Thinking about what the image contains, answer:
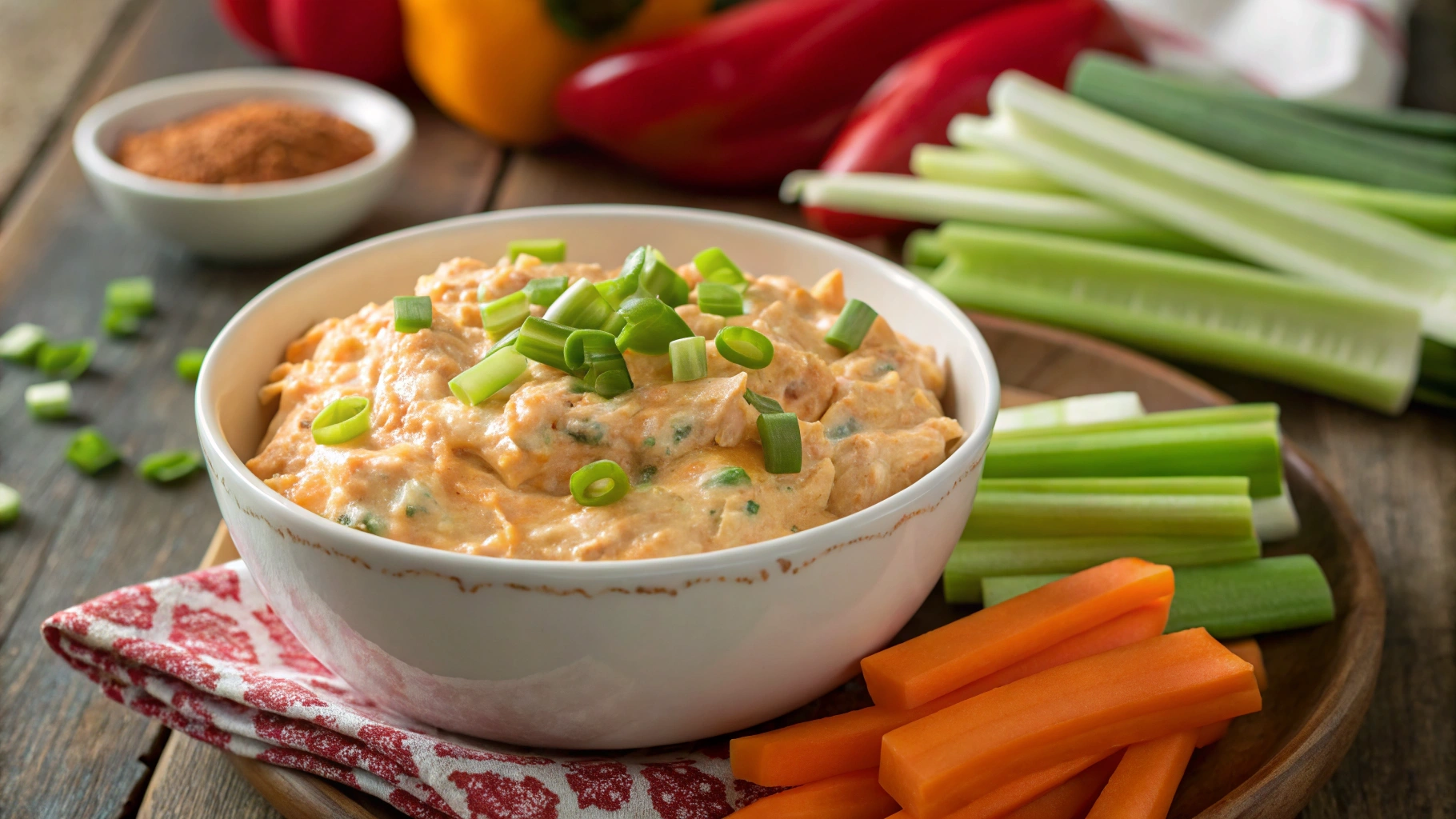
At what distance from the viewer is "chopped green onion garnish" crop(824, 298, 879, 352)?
2311mm

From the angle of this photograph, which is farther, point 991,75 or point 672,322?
point 991,75

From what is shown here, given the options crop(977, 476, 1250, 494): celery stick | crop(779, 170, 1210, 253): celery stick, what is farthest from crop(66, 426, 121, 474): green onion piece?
crop(779, 170, 1210, 253): celery stick

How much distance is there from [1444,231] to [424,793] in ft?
10.9

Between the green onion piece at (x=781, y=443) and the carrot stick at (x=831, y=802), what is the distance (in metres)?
0.49

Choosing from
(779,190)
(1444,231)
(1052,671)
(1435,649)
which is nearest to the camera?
(1052,671)

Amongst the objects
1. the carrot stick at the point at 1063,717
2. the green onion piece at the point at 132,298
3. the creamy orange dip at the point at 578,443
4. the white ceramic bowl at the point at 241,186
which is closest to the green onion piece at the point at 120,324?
the green onion piece at the point at 132,298

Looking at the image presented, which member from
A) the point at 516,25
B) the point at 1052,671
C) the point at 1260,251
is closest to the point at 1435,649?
the point at 1052,671

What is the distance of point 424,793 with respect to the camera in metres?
1.86

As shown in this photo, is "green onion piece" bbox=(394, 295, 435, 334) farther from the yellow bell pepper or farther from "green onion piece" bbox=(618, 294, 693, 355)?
the yellow bell pepper

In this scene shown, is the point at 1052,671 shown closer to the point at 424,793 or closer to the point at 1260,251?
the point at 424,793

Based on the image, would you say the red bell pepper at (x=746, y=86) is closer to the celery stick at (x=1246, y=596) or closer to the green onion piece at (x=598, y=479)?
the celery stick at (x=1246, y=596)

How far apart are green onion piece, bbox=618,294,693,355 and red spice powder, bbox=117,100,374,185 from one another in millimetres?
2316

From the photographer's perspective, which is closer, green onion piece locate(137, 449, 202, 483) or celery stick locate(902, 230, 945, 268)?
green onion piece locate(137, 449, 202, 483)

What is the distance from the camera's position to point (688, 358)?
2.06m
